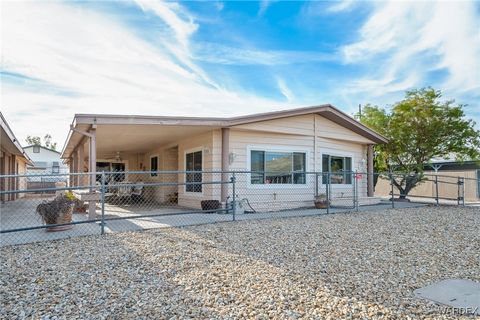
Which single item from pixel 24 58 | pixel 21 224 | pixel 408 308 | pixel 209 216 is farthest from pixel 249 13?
pixel 408 308

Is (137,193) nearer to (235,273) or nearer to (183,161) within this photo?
(183,161)

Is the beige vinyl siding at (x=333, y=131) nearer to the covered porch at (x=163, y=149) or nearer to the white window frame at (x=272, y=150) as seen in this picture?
the white window frame at (x=272, y=150)

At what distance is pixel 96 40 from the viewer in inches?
367

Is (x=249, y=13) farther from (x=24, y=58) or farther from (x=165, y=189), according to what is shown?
(x=165, y=189)

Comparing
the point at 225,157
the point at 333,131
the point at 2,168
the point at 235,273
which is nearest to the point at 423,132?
the point at 333,131

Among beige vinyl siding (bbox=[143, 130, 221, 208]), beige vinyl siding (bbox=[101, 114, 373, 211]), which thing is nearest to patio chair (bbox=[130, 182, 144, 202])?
beige vinyl siding (bbox=[143, 130, 221, 208])

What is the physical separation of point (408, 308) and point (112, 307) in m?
2.74


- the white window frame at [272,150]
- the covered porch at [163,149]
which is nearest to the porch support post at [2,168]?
the covered porch at [163,149]

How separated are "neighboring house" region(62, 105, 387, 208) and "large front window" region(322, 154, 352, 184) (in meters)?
0.04

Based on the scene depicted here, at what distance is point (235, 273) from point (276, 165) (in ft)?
23.1

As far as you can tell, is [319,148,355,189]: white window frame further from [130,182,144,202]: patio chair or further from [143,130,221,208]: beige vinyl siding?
[130,182,144,202]: patio chair

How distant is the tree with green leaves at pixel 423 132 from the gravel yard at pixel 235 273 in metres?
8.44

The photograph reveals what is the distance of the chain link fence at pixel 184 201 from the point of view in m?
6.60

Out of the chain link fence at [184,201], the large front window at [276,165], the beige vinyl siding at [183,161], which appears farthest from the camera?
the large front window at [276,165]
